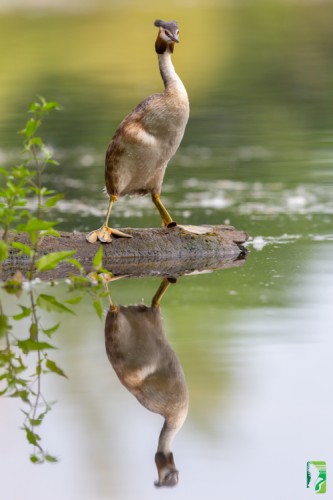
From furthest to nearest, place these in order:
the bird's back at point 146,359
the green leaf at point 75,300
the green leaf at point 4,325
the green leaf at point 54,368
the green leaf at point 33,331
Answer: the green leaf at point 75,300, the green leaf at point 4,325, the green leaf at point 33,331, the green leaf at point 54,368, the bird's back at point 146,359

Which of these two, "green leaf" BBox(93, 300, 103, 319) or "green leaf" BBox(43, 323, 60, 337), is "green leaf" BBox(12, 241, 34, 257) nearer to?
"green leaf" BBox(93, 300, 103, 319)

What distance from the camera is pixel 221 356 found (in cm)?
502

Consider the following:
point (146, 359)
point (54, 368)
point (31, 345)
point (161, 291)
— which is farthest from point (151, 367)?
point (161, 291)

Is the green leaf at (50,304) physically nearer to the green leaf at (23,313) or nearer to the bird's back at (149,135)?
the green leaf at (23,313)

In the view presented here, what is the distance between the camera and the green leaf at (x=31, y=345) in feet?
17.2

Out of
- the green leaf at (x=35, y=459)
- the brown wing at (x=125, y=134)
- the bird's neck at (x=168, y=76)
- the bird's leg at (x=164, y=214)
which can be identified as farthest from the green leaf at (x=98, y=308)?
the green leaf at (x=35, y=459)

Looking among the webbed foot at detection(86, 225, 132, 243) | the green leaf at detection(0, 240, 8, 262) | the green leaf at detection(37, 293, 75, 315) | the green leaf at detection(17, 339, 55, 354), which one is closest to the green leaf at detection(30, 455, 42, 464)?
the green leaf at detection(17, 339, 55, 354)

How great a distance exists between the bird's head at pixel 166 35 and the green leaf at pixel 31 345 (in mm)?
2109

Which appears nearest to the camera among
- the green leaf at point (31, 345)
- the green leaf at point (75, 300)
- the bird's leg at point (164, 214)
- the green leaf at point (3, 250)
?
the green leaf at point (31, 345)

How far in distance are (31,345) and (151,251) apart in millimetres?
1823

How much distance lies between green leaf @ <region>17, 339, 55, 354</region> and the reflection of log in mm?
1305

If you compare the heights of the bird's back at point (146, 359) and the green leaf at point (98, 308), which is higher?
the green leaf at point (98, 308)

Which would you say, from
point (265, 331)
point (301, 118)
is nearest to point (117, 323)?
point (265, 331)

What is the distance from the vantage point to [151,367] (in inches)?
195
